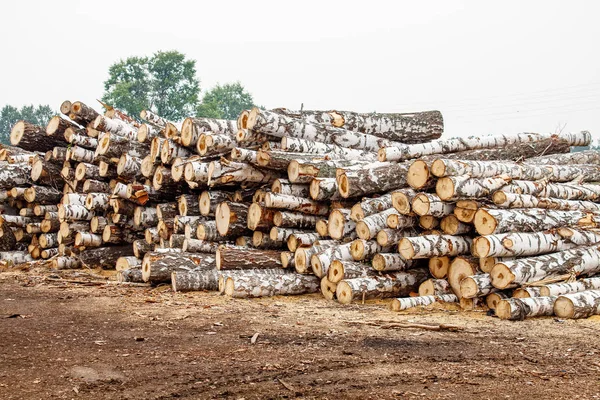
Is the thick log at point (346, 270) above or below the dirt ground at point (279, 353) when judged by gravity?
above

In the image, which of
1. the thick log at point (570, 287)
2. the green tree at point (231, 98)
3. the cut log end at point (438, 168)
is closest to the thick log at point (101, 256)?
the cut log end at point (438, 168)

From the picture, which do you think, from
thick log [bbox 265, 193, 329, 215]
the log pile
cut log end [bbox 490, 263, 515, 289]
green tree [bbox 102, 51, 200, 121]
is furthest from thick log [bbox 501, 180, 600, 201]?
green tree [bbox 102, 51, 200, 121]

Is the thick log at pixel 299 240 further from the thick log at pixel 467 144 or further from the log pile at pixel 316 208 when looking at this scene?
the thick log at pixel 467 144

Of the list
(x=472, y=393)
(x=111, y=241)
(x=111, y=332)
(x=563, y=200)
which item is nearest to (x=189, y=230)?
(x=111, y=241)

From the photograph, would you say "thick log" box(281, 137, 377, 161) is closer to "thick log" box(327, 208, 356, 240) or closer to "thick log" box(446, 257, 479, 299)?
"thick log" box(327, 208, 356, 240)

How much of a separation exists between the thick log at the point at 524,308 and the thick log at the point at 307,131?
481cm

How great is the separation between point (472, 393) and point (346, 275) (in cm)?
387

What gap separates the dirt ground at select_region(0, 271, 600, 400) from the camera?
384 cm

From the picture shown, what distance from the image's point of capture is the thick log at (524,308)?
6.32 m

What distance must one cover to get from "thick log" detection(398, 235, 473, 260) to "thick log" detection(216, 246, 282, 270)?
2119 mm

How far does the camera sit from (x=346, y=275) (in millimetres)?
7625

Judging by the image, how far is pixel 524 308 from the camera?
632 cm

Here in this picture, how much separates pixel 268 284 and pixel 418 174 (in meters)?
2.56

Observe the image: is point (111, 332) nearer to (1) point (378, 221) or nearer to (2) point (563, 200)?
(1) point (378, 221)
